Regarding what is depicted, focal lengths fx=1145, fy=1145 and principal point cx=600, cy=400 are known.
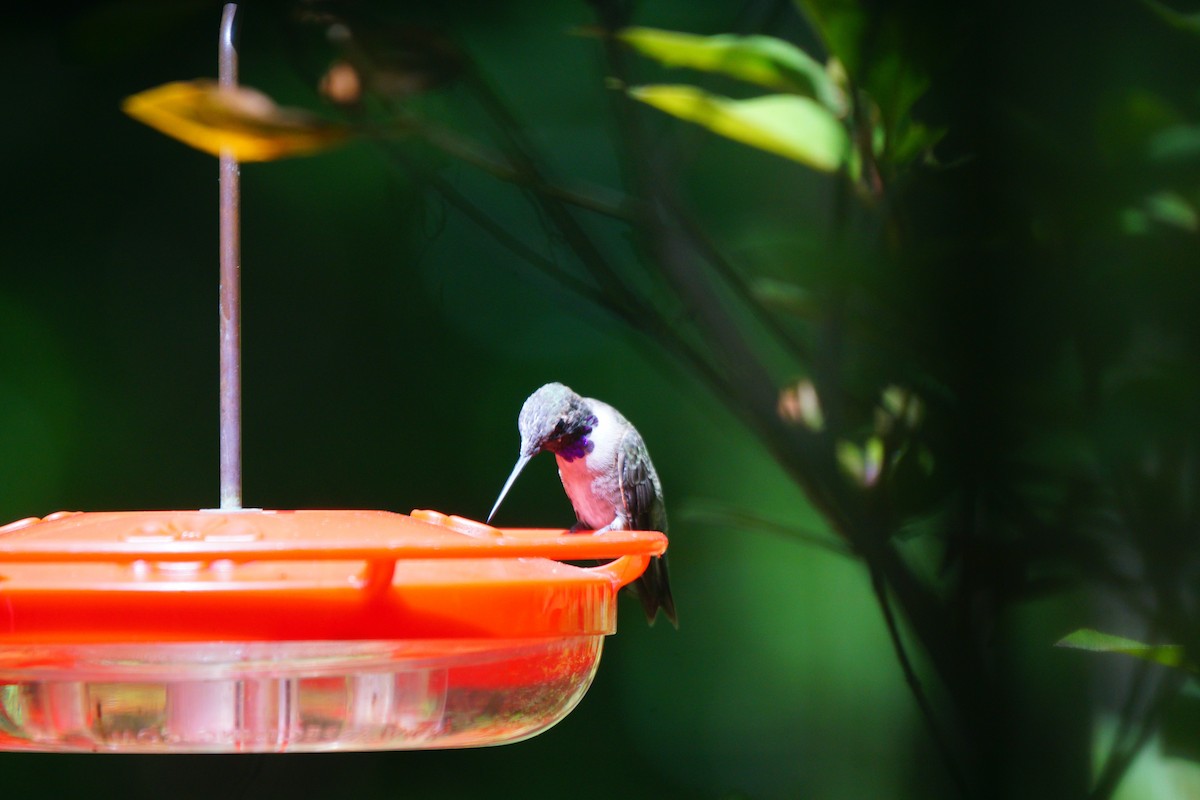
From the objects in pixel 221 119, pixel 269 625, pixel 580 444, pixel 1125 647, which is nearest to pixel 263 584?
pixel 269 625

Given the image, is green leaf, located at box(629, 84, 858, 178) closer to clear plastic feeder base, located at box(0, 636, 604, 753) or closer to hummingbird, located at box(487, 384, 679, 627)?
hummingbird, located at box(487, 384, 679, 627)

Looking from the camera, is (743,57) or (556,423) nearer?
(743,57)

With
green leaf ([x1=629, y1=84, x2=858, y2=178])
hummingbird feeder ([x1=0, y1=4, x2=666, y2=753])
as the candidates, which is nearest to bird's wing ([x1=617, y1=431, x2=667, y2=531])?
green leaf ([x1=629, y1=84, x2=858, y2=178])

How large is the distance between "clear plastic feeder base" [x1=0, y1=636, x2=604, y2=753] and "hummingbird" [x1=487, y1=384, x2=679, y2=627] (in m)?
0.90

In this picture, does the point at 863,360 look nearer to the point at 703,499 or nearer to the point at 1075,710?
the point at 703,499

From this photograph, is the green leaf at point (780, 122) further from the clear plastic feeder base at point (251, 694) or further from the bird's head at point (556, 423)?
the clear plastic feeder base at point (251, 694)

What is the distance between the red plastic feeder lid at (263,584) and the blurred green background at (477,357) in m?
1.29

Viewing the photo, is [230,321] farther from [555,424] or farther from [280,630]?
[555,424]

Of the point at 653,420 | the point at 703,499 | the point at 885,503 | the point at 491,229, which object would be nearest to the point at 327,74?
the point at 491,229

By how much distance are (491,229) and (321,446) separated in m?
0.51

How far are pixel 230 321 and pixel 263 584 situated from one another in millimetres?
276

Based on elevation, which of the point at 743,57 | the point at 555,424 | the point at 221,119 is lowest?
the point at 555,424

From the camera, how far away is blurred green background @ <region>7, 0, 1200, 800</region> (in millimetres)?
2023

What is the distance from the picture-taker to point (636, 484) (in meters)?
1.80
